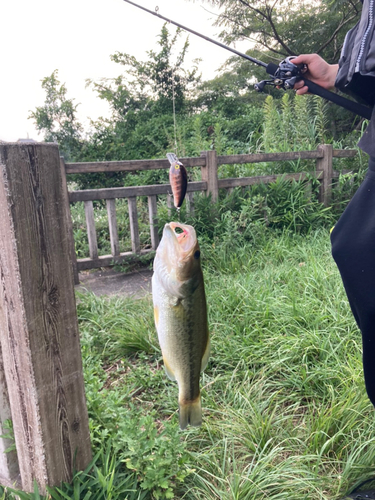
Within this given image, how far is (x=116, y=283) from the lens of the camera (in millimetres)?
4684

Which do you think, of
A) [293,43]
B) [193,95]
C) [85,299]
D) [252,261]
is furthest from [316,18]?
[85,299]

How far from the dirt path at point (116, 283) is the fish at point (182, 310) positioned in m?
2.87

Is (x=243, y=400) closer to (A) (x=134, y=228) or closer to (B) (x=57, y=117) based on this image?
(A) (x=134, y=228)

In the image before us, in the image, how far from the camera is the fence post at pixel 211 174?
5215 mm

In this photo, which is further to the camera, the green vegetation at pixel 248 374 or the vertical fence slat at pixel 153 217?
the vertical fence slat at pixel 153 217

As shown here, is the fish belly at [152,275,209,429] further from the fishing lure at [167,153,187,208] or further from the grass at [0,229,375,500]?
the grass at [0,229,375,500]

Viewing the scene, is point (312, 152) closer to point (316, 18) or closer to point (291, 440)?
point (291, 440)

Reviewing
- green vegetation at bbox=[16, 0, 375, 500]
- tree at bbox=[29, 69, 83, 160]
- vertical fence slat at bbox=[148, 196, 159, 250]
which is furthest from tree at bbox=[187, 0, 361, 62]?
vertical fence slat at bbox=[148, 196, 159, 250]

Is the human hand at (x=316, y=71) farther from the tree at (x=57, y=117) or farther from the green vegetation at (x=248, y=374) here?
the tree at (x=57, y=117)

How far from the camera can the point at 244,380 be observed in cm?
257

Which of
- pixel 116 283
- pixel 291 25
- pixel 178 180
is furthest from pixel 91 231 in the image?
pixel 291 25

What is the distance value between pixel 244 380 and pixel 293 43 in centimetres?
1286

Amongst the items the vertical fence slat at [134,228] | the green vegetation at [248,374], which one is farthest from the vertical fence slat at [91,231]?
the green vegetation at [248,374]

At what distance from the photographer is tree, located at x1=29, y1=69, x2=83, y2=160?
30.7 ft
